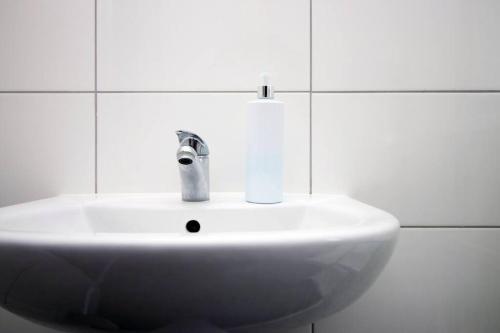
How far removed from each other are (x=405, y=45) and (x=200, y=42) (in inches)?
15.0

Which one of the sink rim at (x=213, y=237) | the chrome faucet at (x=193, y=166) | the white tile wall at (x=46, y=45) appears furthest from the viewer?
the white tile wall at (x=46, y=45)

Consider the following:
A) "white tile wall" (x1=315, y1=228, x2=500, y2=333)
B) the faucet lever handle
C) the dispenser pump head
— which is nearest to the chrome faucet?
the faucet lever handle

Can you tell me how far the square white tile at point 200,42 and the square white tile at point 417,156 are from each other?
139 mm

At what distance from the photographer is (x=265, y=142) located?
554mm

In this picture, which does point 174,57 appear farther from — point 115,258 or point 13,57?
point 115,258

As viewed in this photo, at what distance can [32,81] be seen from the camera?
2.17 ft

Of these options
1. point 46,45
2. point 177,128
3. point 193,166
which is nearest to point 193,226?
point 193,166

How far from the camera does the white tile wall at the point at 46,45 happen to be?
66 centimetres

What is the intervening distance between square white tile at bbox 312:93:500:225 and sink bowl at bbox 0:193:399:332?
0.30 metres

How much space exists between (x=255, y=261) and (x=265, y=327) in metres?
0.09

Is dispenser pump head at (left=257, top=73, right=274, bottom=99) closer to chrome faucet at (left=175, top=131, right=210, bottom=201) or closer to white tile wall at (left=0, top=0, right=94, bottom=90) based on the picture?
chrome faucet at (left=175, top=131, right=210, bottom=201)

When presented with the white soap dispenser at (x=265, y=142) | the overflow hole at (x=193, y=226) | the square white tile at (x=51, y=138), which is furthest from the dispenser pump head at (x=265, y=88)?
the square white tile at (x=51, y=138)

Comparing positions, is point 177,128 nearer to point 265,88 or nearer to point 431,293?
point 265,88

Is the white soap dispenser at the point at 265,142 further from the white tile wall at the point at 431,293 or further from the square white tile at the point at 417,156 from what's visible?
the white tile wall at the point at 431,293
